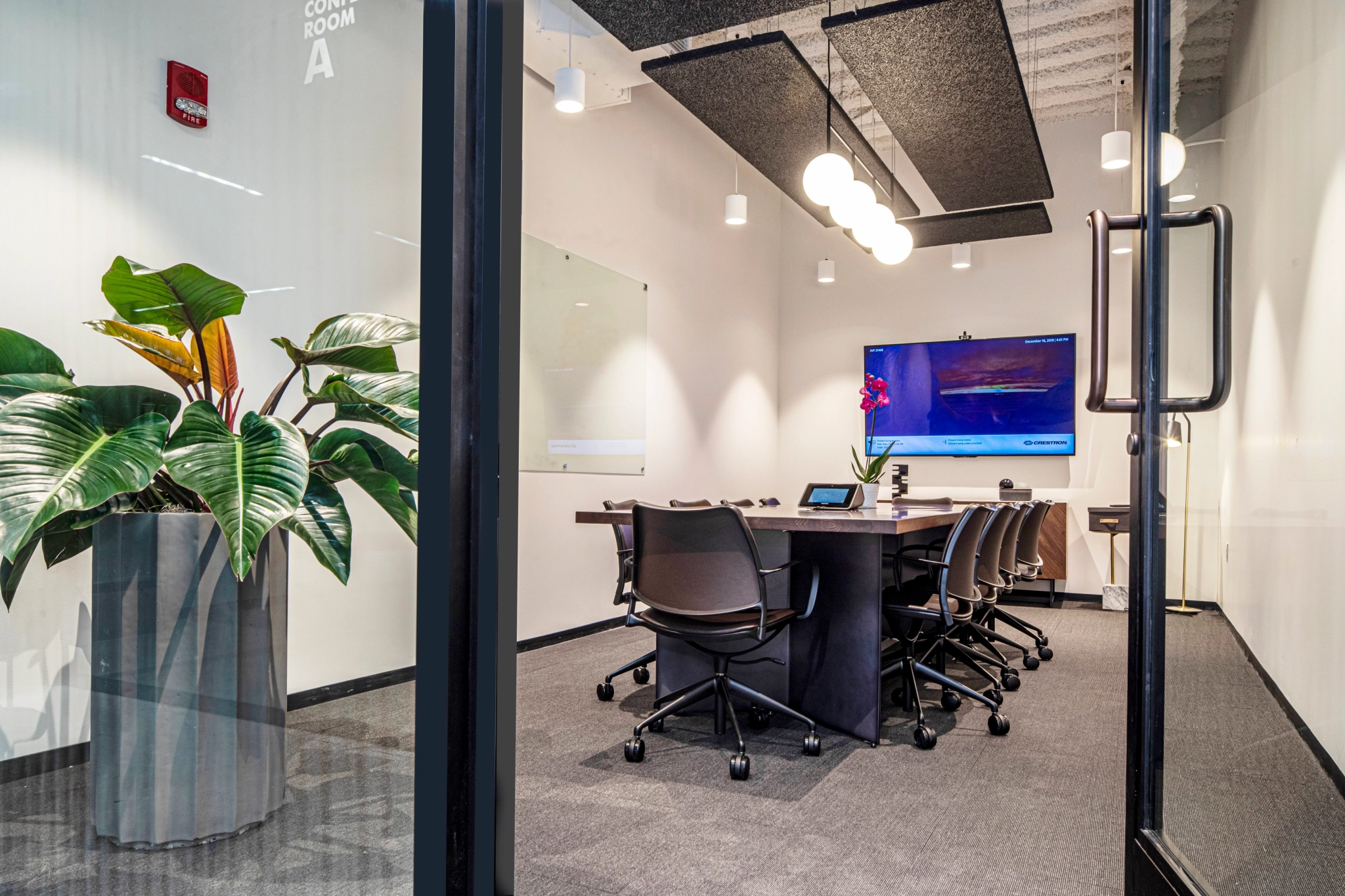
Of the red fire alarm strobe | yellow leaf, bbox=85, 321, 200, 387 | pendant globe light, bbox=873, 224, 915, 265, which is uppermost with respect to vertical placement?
pendant globe light, bbox=873, 224, 915, 265

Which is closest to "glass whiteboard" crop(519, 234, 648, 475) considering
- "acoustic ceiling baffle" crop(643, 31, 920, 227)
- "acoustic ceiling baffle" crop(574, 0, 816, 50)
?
"acoustic ceiling baffle" crop(643, 31, 920, 227)

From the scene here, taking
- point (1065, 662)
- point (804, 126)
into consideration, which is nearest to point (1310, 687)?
point (1065, 662)

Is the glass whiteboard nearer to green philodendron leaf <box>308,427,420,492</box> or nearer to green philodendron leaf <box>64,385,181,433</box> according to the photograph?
green philodendron leaf <box>308,427,420,492</box>

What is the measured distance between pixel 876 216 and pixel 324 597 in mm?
3995

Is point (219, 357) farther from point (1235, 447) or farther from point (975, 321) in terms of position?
point (975, 321)

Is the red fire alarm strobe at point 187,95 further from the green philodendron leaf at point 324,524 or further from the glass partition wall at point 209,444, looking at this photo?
the green philodendron leaf at point 324,524

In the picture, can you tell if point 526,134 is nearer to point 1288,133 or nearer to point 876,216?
point 876,216

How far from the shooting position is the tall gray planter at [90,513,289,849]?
1.07 m

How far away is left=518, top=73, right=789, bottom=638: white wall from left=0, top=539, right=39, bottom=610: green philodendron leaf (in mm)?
3594

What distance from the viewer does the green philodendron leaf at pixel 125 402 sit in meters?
1.03

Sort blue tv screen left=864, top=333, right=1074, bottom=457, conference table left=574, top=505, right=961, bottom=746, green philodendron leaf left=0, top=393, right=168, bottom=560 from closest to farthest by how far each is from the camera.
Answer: green philodendron leaf left=0, top=393, right=168, bottom=560
conference table left=574, top=505, right=961, bottom=746
blue tv screen left=864, top=333, right=1074, bottom=457

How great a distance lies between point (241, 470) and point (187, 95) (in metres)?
0.50

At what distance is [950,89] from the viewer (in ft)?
13.7

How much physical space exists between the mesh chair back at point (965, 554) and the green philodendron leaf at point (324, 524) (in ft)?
7.93
